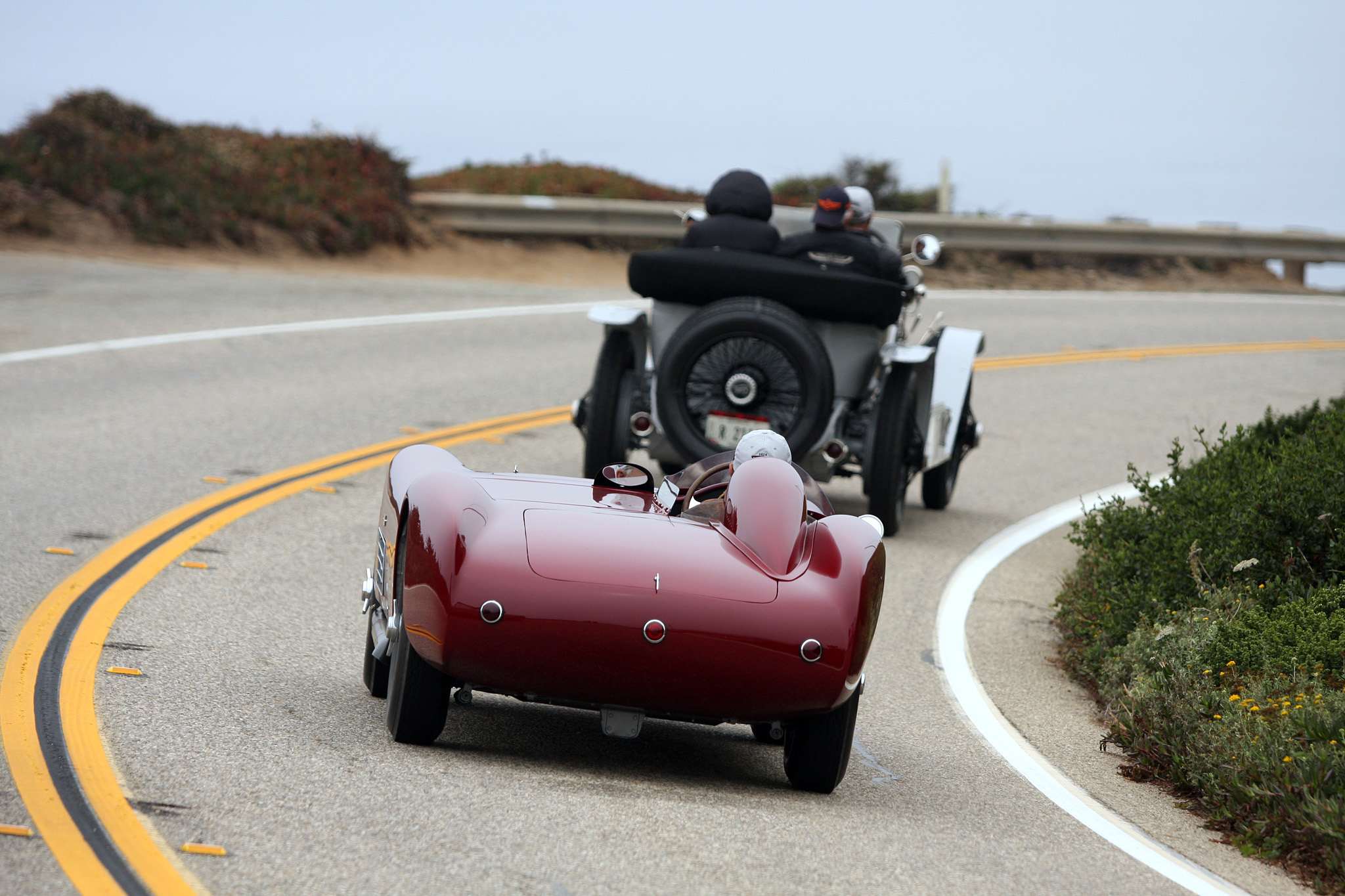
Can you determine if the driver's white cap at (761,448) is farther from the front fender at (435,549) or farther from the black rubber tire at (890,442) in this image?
the black rubber tire at (890,442)

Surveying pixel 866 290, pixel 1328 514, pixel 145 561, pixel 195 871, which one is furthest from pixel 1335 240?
pixel 195 871

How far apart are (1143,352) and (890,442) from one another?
11886 mm

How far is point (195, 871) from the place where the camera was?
3867 mm

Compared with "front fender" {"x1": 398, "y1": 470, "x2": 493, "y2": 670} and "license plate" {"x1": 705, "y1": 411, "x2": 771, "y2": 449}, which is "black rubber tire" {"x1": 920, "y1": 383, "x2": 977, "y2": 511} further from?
"front fender" {"x1": 398, "y1": 470, "x2": 493, "y2": 670}

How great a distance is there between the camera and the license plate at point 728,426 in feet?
30.9

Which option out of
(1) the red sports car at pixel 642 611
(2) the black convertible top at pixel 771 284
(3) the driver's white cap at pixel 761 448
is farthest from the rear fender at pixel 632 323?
(1) the red sports car at pixel 642 611

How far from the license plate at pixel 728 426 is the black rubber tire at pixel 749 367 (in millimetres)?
32

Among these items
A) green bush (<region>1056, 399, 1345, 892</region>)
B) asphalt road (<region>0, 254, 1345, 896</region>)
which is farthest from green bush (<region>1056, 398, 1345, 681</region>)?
asphalt road (<region>0, 254, 1345, 896</region>)

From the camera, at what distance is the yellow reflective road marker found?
13.1 ft

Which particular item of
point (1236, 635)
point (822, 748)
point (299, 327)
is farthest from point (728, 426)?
point (299, 327)

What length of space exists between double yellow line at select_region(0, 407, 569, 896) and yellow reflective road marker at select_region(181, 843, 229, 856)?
55mm

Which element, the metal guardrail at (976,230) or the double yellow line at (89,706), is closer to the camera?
the double yellow line at (89,706)

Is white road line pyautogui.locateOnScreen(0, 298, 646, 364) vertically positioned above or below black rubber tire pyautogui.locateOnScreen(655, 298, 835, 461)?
below

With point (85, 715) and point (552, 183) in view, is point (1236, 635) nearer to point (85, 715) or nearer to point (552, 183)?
point (85, 715)
